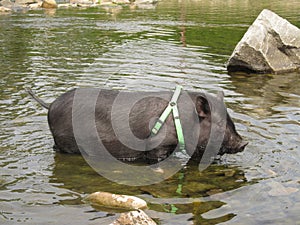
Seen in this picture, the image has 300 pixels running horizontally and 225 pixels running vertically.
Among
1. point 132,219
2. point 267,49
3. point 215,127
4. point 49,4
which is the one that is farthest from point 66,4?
point 132,219

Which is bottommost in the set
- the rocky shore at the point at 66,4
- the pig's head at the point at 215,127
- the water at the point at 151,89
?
the water at the point at 151,89

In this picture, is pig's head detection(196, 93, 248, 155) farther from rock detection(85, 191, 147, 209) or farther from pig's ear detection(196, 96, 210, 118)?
rock detection(85, 191, 147, 209)

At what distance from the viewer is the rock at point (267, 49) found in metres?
13.0

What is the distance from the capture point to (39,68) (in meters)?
13.0

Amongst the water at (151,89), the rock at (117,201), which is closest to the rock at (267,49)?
the water at (151,89)

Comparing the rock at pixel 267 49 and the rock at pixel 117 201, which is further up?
the rock at pixel 267 49

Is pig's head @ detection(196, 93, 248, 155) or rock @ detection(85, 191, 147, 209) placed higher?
pig's head @ detection(196, 93, 248, 155)

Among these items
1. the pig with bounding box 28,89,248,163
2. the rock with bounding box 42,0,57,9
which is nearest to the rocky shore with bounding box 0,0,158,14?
the rock with bounding box 42,0,57,9

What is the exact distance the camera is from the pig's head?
6.84 m

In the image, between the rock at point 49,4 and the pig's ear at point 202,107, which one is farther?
the rock at point 49,4

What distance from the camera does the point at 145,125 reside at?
22.2ft

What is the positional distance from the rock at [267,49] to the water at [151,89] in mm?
412

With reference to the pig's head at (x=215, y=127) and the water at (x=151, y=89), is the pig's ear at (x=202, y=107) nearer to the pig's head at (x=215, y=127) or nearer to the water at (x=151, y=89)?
the pig's head at (x=215, y=127)

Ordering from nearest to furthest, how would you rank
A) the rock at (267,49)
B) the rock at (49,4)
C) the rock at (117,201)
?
1. the rock at (117,201)
2. the rock at (267,49)
3. the rock at (49,4)
